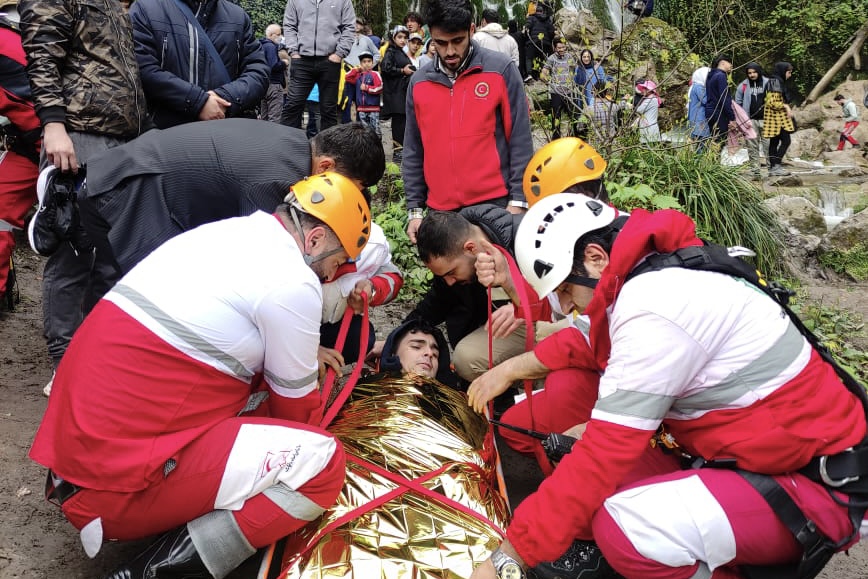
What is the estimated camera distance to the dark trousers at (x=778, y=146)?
12.1 meters

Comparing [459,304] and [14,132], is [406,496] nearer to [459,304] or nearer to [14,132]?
[459,304]

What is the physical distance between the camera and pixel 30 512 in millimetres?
2801

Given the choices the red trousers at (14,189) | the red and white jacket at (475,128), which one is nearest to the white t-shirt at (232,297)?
the red and white jacket at (475,128)

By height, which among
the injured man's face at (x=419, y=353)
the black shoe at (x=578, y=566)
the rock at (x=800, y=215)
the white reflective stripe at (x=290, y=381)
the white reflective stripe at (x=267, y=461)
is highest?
the white reflective stripe at (x=290, y=381)

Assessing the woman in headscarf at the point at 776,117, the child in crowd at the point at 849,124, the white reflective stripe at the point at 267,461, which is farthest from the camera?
the child in crowd at the point at 849,124

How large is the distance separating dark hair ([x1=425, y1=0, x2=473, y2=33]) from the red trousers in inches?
95.8

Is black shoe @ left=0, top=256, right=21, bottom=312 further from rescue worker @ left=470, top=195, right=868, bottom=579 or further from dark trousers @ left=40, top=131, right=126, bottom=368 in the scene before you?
rescue worker @ left=470, top=195, right=868, bottom=579

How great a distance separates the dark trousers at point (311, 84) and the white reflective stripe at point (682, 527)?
5889mm

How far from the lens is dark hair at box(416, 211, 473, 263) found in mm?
3312

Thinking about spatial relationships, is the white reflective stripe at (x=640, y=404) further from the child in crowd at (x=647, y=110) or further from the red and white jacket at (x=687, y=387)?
the child in crowd at (x=647, y=110)

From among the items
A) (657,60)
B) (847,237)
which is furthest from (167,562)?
(657,60)

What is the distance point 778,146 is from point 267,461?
12667 mm

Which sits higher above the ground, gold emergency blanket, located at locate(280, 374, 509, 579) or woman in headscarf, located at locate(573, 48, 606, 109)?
woman in headscarf, located at locate(573, 48, 606, 109)

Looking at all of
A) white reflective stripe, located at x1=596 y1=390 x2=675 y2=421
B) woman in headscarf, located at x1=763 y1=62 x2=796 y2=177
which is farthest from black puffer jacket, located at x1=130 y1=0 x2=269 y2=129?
woman in headscarf, located at x1=763 y1=62 x2=796 y2=177
